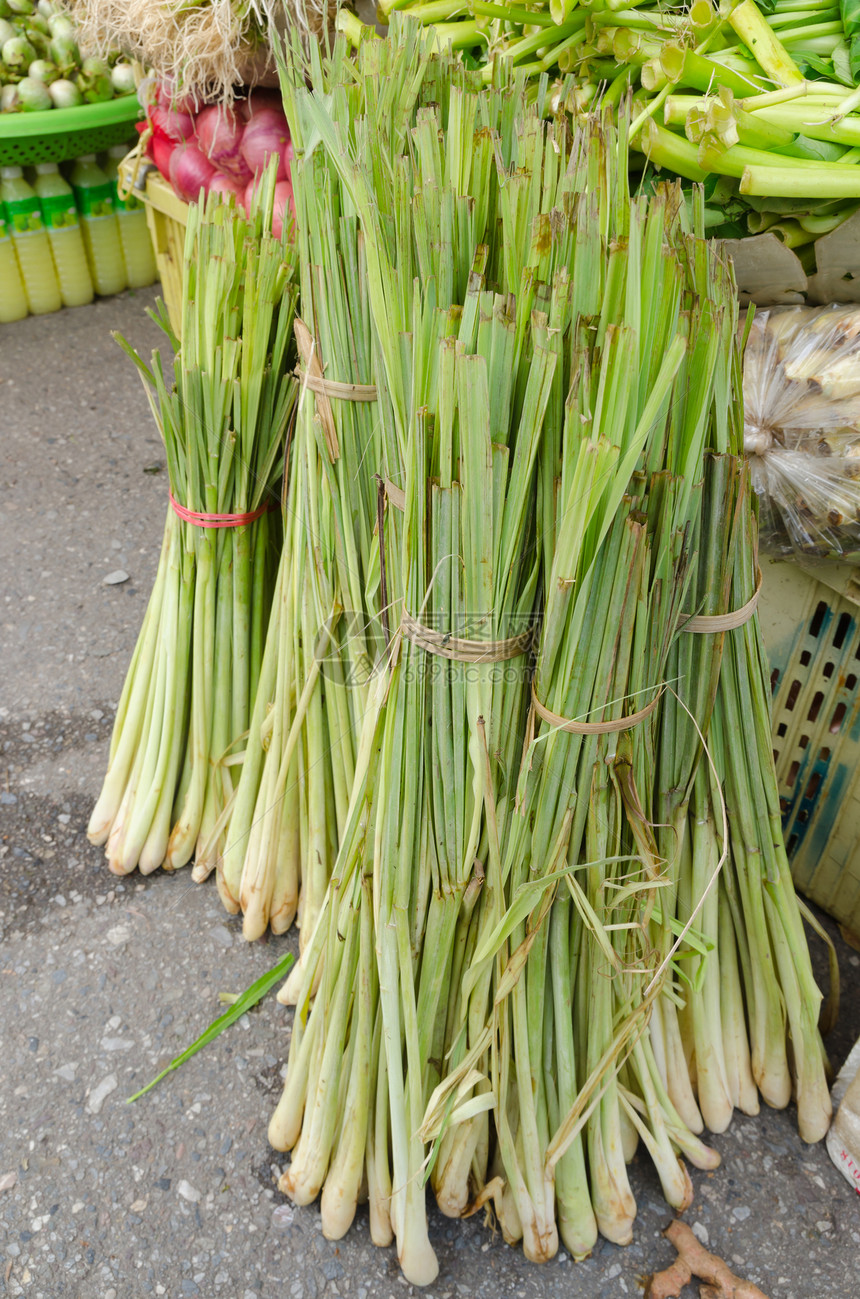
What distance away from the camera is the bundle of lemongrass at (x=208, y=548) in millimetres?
1473

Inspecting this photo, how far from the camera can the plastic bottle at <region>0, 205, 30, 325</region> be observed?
11.9ft

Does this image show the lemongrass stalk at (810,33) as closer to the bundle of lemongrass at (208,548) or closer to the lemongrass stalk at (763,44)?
the lemongrass stalk at (763,44)

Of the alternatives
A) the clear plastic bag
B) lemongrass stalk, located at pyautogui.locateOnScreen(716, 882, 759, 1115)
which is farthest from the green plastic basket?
lemongrass stalk, located at pyautogui.locateOnScreen(716, 882, 759, 1115)

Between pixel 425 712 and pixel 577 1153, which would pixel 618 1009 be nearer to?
pixel 577 1153

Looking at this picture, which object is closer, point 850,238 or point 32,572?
point 850,238

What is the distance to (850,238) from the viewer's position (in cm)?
146

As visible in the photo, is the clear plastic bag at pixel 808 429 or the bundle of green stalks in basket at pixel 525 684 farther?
the clear plastic bag at pixel 808 429

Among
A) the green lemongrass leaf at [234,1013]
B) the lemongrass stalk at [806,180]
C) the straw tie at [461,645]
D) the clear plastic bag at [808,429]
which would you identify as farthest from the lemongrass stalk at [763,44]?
the green lemongrass leaf at [234,1013]

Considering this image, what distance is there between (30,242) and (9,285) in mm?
194

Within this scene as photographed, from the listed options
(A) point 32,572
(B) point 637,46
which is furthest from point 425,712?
(A) point 32,572

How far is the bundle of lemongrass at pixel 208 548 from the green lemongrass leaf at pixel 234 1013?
282 mm

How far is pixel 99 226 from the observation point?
377 cm

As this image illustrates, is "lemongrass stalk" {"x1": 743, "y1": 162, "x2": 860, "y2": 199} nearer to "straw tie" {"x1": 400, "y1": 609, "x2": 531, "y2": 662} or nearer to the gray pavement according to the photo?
"straw tie" {"x1": 400, "y1": 609, "x2": 531, "y2": 662}

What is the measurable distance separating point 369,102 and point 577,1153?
1.41 m
